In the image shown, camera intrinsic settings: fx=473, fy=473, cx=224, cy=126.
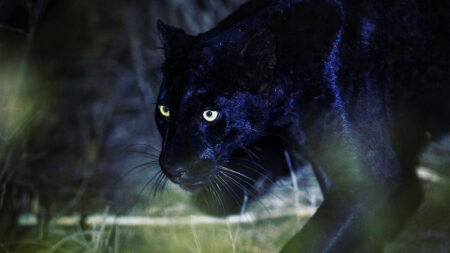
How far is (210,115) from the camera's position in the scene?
98.0 inches

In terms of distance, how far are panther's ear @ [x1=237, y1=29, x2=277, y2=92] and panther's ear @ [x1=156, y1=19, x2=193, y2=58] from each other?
1.37 feet

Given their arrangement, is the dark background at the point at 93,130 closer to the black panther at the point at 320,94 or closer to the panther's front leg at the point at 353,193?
the panther's front leg at the point at 353,193

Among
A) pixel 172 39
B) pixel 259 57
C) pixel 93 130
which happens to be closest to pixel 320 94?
pixel 259 57

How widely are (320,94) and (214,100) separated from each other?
58 cm

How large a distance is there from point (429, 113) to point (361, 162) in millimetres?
923

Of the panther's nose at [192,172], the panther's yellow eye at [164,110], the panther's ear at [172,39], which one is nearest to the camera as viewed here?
the panther's nose at [192,172]

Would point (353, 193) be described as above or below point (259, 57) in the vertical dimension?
below

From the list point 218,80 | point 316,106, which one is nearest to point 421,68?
point 316,106

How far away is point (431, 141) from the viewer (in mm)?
3570

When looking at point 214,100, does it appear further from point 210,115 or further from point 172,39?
point 172,39

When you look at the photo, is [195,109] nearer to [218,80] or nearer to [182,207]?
[218,80]

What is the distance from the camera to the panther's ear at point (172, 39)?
2744mm

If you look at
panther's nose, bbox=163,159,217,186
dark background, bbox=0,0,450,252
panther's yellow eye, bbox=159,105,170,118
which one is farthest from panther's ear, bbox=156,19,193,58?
dark background, bbox=0,0,450,252

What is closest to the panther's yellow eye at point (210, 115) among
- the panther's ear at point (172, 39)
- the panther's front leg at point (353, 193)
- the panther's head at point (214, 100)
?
the panther's head at point (214, 100)
